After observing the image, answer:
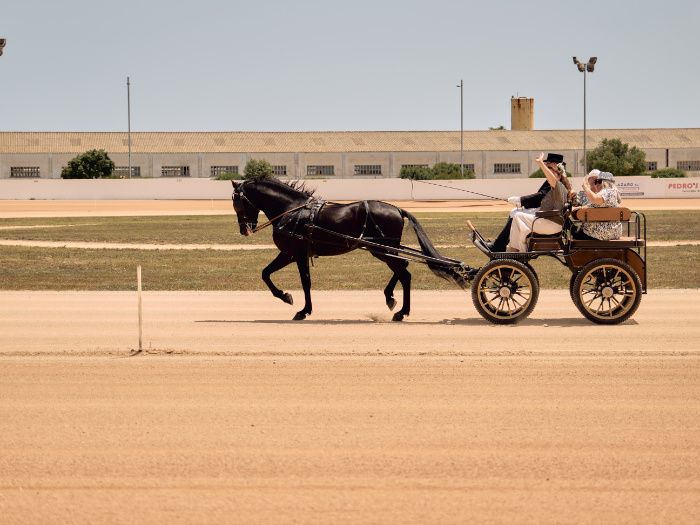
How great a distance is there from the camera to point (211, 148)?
94.4m

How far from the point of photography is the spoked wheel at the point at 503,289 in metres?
13.6

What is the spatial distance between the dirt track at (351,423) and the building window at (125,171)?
8089 cm

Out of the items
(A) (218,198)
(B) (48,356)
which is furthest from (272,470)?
(A) (218,198)

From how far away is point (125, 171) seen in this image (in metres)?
94.6

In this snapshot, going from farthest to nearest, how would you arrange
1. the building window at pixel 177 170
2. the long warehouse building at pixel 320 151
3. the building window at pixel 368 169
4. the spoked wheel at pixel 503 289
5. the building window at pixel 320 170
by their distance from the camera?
the building window at pixel 368 169, the building window at pixel 320 170, the building window at pixel 177 170, the long warehouse building at pixel 320 151, the spoked wheel at pixel 503 289

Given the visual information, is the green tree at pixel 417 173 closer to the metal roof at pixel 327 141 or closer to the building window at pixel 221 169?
the metal roof at pixel 327 141

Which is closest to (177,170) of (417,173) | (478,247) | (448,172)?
(417,173)

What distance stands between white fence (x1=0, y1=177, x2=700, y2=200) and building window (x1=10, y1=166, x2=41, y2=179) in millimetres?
16256

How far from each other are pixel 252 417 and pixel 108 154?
87469 mm

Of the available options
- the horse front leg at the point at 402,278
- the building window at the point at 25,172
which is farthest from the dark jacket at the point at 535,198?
the building window at the point at 25,172

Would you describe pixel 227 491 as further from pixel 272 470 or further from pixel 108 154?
pixel 108 154

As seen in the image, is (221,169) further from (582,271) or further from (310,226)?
(582,271)

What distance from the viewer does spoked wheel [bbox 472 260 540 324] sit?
44.7ft

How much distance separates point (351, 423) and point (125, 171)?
88466 millimetres
